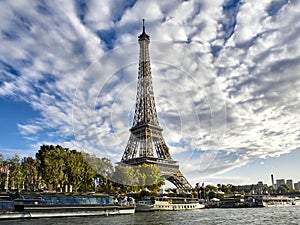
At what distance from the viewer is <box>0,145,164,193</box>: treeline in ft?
205

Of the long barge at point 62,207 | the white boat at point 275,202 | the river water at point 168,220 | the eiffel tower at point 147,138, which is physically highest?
the eiffel tower at point 147,138

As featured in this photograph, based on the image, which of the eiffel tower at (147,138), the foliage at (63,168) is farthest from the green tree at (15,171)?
the eiffel tower at (147,138)

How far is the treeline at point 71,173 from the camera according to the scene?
62469 mm

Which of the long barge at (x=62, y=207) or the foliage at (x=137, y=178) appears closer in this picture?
the long barge at (x=62, y=207)

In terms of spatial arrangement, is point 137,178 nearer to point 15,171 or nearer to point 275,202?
point 15,171

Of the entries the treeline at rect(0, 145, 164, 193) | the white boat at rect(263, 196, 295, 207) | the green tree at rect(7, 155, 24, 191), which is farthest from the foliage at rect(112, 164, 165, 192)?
the white boat at rect(263, 196, 295, 207)

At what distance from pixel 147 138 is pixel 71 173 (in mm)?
33198

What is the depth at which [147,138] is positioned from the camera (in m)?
96.4

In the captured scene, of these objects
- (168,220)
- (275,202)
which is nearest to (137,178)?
(168,220)

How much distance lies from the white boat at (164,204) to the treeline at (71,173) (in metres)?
6.21

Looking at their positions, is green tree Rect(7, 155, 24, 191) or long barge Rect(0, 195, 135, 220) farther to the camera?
green tree Rect(7, 155, 24, 191)

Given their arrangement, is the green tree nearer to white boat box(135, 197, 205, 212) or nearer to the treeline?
the treeline

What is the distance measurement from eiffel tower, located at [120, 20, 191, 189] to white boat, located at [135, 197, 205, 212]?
450 inches

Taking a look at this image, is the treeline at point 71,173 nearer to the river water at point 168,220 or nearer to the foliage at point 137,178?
the foliage at point 137,178
